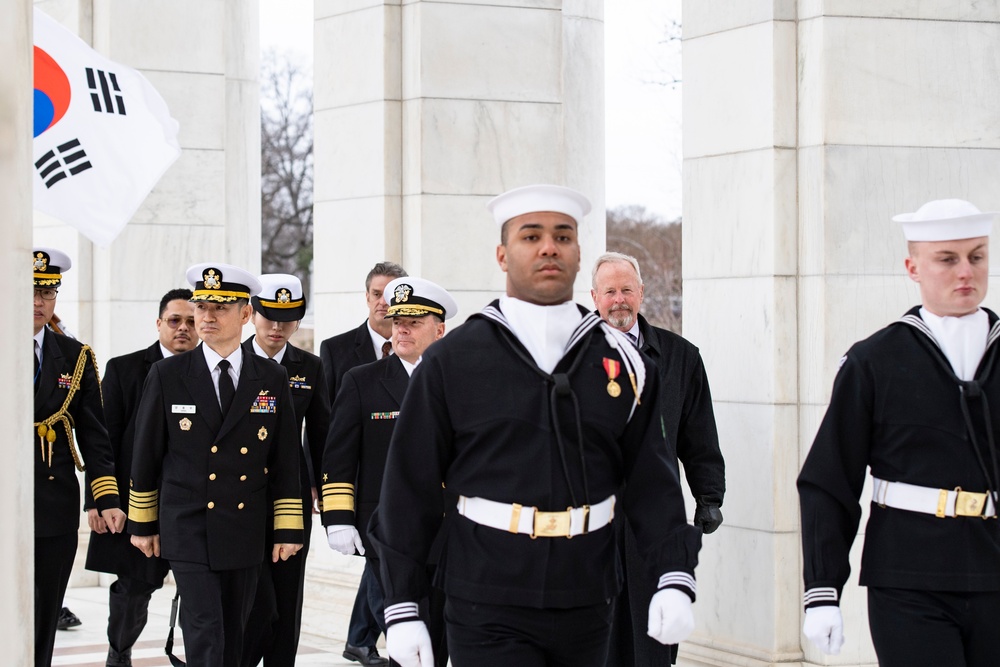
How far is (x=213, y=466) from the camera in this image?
751cm

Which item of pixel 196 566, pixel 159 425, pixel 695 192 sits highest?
pixel 695 192

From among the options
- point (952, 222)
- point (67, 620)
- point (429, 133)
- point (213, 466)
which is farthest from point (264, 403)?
point (67, 620)

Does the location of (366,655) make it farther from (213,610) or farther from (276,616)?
(213,610)

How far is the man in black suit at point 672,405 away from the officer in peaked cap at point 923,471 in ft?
6.12

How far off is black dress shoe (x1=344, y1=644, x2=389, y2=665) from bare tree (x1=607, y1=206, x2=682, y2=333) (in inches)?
956

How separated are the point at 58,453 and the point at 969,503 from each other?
462cm

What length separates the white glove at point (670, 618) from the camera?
475 cm

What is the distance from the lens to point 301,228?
56.2 metres

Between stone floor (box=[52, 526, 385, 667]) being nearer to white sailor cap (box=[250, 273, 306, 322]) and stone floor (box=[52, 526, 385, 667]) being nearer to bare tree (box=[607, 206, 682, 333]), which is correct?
white sailor cap (box=[250, 273, 306, 322])

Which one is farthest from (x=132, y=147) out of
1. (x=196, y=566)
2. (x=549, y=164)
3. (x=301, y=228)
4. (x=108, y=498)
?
(x=301, y=228)

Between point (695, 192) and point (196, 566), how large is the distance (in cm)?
307

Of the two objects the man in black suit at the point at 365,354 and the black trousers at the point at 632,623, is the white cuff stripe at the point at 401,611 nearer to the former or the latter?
the black trousers at the point at 632,623
